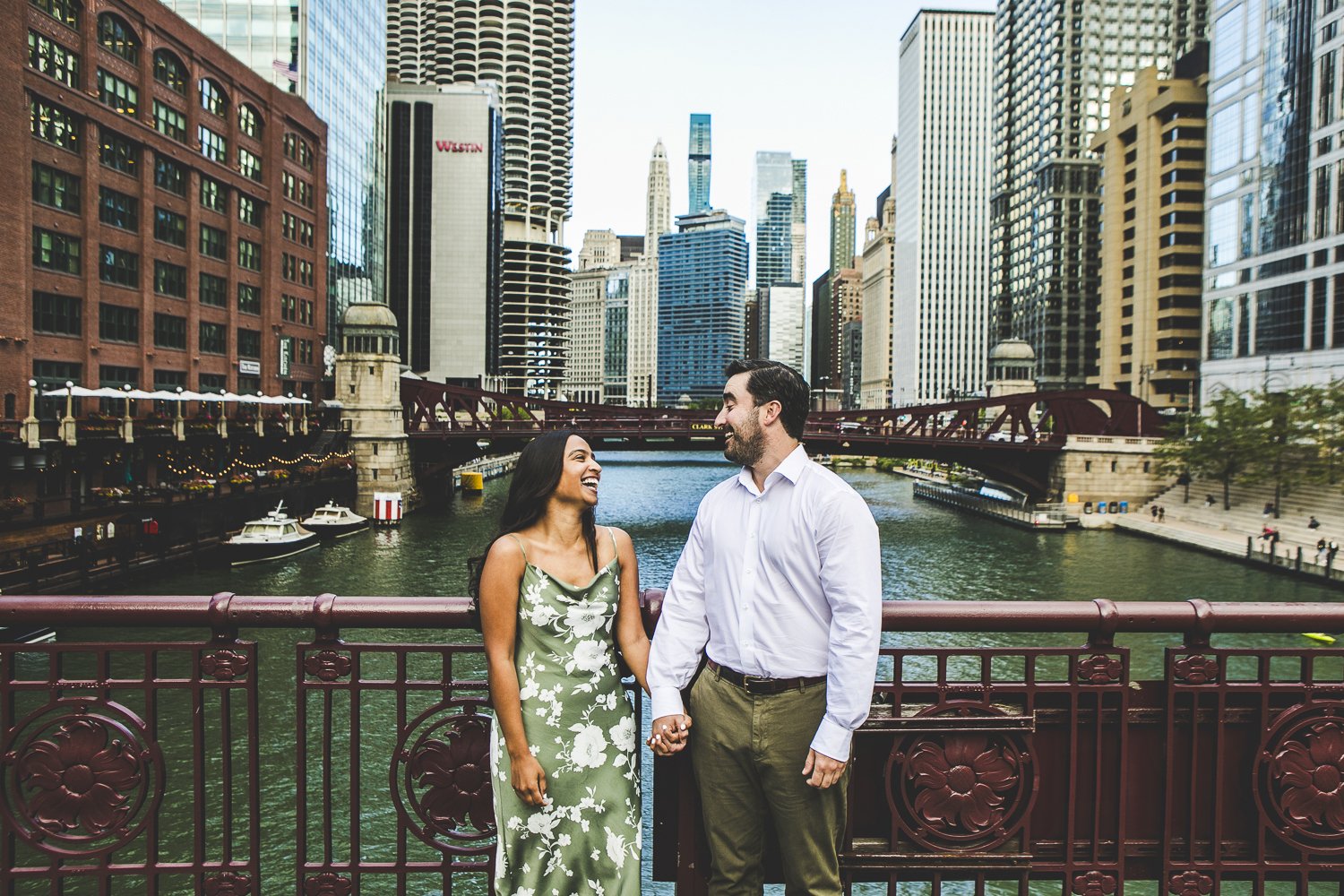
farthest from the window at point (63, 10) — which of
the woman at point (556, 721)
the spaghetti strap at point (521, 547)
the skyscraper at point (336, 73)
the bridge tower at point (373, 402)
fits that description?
the woman at point (556, 721)

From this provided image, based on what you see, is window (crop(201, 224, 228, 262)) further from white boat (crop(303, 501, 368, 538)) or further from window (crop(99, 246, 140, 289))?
white boat (crop(303, 501, 368, 538))

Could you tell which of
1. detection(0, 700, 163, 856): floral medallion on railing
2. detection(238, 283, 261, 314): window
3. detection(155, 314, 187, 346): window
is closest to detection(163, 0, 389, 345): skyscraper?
detection(238, 283, 261, 314): window

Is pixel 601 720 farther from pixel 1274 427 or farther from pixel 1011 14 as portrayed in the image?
pixel 1011 14

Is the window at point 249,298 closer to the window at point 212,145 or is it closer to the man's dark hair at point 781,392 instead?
the window at point 212,145

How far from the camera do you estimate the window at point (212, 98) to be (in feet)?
178

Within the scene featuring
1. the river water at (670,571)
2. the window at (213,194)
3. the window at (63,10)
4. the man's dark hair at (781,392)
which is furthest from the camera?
the window at (213,194)

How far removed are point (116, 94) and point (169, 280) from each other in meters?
9.73

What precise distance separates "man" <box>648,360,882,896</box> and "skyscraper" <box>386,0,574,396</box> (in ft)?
503

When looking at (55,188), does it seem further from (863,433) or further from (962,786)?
(863,433)

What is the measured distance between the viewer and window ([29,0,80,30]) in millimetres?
40281

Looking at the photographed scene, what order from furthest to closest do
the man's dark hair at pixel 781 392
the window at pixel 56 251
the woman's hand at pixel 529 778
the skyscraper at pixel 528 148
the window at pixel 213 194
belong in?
the skyscraper at pixel 528 148 < the window at pixel 213 194 < the window at pixel 56 251 < the man's dark hair at pixel 781 392 < the woman's hand at pixel 529 778

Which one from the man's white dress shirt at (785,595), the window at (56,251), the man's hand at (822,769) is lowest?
the man's hand at (822,769)

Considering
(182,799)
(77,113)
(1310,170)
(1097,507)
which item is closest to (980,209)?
(1310,170)

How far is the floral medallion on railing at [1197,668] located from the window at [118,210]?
51295 millimetres
